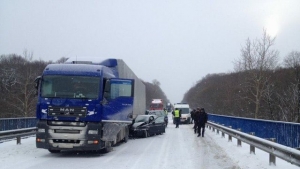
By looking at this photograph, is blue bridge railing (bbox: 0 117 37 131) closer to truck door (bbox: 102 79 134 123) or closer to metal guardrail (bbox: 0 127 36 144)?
metal guardrail (bbox: 0 127 36 144)

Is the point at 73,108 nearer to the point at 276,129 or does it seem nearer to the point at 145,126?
the point at 276,129

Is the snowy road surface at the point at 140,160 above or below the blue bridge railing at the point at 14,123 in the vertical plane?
below

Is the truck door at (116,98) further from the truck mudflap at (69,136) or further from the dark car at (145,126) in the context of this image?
the dark car at (145,126)

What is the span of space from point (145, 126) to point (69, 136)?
9026 millimetres

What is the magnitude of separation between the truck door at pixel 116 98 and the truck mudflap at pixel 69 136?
2.39 ft

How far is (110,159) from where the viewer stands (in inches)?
460

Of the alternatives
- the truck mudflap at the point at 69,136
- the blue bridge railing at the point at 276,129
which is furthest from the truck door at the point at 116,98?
the blue bridge railing at the point at 276,129

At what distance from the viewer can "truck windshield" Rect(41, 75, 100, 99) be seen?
39.8ft

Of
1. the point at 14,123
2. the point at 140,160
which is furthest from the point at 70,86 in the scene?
the point at 14,123

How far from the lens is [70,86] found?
12227 millimetres

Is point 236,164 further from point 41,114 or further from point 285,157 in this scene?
point 41,114

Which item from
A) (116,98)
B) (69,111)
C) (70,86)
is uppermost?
(70,86)

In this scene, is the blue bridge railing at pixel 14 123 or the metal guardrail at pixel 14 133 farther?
the blue bridge railing at pixel 14 123

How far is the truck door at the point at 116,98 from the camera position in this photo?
12.5 m
